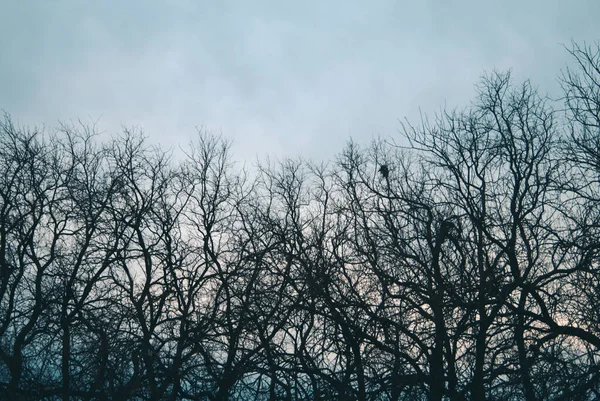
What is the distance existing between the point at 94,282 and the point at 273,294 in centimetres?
535

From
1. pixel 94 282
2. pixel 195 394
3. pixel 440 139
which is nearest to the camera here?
pixel 195 394

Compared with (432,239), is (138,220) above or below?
above

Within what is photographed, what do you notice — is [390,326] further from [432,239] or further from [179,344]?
[179,344]

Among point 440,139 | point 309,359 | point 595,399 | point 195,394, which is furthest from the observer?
point 440,139

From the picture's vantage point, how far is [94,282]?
13086mm

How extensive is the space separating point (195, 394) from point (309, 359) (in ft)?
7.18

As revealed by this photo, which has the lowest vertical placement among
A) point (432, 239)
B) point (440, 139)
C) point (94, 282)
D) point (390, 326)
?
point (390, 326)

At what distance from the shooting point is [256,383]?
8.69 m

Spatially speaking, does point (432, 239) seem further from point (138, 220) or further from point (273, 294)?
point (138, 220)

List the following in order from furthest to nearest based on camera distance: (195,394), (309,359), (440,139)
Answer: (440,139) → (195,394) → (309,359)

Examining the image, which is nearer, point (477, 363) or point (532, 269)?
point (477, 363)

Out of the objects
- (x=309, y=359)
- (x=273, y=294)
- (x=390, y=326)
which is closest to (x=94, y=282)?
(x=273, y=294)

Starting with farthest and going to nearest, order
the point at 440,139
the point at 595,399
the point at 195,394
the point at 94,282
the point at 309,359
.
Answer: the point at 94,282, the point at 440,139, the point at 195,394, the point at 309,359, the point at 595,399

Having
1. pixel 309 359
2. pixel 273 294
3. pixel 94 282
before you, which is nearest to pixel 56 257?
pixel 94 282
